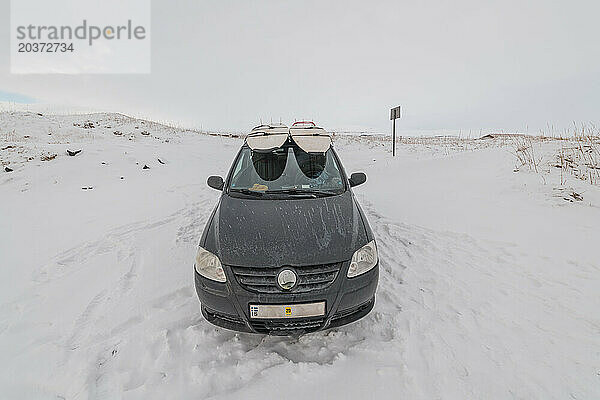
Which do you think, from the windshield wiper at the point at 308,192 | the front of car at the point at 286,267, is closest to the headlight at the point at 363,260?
the front of car at the point at 286,267

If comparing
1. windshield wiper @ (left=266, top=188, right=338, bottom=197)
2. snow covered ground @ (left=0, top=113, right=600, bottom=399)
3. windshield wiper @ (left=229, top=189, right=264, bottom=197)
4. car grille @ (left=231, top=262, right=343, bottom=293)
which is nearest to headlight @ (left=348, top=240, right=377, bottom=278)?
car grille @ (left=231, top=262, right=343, bottom=293)

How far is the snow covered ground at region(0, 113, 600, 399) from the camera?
2.15m

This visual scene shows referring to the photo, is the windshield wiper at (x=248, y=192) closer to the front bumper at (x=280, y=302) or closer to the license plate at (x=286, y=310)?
the front bumper at (x=280, y=302)

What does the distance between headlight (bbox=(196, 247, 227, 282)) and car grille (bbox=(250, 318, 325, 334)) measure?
424 mm

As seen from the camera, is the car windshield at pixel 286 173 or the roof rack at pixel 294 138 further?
the roof rack at pixel 294 138

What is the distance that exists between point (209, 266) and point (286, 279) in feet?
2.08

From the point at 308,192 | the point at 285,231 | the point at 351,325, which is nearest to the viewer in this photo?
the point at 285,231

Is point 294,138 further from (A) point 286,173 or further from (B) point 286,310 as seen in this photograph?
(B) point 286,310

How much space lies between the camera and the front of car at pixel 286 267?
225cm

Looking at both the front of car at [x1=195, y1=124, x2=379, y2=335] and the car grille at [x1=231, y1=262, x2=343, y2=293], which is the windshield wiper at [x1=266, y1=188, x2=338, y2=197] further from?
the car grille at [x1=231, y1=262, x2=343, y2=293]

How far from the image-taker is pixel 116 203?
20.3ft

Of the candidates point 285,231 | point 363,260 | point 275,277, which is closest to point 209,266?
point 275,277

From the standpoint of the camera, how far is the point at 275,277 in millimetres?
2258

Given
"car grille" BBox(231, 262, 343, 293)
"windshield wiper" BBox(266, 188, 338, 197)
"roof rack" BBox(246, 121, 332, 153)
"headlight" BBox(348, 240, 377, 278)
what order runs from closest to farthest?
"car grille" BBox(231, 262, 343, 293) < "headlight" BBox(348, 240, 377, 278) < "windshield wiper" BBox(266, 188, 338, 197) < "roof rack" BBox(246, 121, 332, 153)
